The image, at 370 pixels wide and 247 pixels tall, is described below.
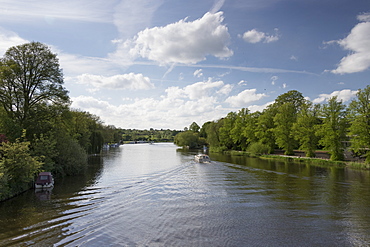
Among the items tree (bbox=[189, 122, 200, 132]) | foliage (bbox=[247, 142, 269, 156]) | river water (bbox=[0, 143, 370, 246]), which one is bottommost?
river water (bbox=[0, 143, 370, 246])

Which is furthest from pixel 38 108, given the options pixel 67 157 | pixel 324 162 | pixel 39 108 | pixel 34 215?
pixel 324 162

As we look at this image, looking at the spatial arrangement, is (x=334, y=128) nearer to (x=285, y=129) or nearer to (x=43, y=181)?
(x=285, y=129)

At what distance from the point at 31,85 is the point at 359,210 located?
116 ft

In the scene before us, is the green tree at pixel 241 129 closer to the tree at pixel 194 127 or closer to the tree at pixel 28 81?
the tree at pixel 28 81

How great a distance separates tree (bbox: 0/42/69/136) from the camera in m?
29.1

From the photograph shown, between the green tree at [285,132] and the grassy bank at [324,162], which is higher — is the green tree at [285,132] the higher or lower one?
the higher one

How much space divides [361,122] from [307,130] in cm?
1224

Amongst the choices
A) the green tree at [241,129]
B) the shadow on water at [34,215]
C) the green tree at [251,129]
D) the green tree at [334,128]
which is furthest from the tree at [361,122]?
the shadow on water at [34,215]

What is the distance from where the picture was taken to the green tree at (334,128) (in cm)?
4291

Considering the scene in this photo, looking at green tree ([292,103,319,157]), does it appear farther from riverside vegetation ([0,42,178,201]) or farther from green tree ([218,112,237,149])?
riverside vegetation ([0,42,178,201])

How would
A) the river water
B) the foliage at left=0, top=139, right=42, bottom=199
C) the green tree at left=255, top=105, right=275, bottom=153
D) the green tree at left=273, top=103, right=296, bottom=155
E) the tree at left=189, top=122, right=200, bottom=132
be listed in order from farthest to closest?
1. the tree at left=189, top=122, right=200, bottom=132
2. the green tree at left=255, top=105, right=275, bottom=153
3. the green tree at left=273, top=103, right=296, bottom=155
4. the foliage at left=0, top=139, right=42, bottom=199
5. the river water

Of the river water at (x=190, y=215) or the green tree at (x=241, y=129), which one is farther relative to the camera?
the green tree at (x=241, y=129)

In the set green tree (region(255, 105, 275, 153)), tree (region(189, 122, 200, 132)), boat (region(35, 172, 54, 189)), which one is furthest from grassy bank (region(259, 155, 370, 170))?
tree (region(189, 122, 200, 132))

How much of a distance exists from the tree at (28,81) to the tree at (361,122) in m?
41.8
